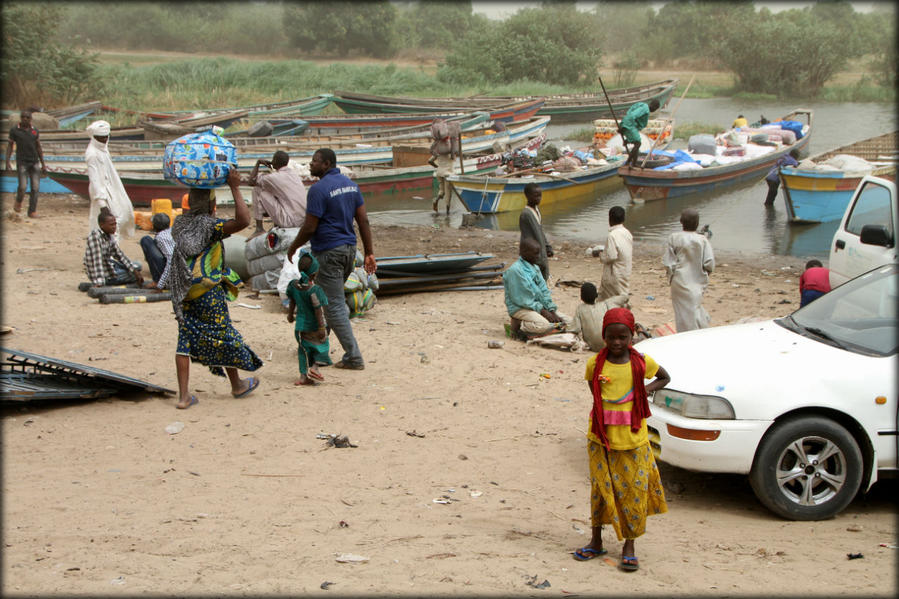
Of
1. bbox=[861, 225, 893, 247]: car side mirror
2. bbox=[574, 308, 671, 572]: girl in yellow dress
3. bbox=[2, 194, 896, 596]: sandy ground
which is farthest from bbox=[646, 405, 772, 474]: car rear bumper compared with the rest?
bbox=[861, 225, 893, 247]: car side mirror

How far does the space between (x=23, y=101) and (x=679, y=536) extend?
30316mm

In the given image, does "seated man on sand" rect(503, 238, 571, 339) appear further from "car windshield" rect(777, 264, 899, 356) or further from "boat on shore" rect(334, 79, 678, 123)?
"boat on shore" rect(334, 79, 678, 123)

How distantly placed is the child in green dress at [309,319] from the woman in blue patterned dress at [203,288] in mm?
679

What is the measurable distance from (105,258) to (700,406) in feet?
24.3

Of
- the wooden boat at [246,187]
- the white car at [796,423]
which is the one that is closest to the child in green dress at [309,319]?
the white car at [796,423]

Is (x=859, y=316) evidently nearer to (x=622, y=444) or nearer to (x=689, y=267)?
(x=622, y=444)

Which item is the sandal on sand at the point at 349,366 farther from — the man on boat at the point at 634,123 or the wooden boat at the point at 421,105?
the wooden boat at the point at 421,105

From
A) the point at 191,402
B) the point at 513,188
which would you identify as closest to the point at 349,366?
the point at 191,402

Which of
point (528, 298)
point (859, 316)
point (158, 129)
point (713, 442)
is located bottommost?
point (713, 442)

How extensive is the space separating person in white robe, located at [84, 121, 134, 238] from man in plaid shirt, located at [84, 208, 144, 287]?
0.93 metres

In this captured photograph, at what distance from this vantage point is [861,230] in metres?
7.37

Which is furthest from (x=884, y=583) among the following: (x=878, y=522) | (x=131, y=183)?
(x=131, y=183)

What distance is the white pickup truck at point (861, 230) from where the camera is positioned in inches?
286

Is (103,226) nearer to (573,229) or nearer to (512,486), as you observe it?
(512,486)
